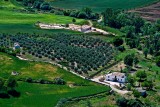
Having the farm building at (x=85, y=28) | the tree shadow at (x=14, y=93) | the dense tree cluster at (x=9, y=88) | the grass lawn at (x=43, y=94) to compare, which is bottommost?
the grass lawn at (x=43, y=94)

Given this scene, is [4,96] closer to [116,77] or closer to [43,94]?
[43,94]

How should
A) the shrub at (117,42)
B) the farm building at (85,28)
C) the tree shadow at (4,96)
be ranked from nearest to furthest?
1. the tree shadow at (4,96)
2. the shrub at (117,42)
3. the farm building at (85,28)

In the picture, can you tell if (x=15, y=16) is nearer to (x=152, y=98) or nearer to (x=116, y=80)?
(x=116, y=80)

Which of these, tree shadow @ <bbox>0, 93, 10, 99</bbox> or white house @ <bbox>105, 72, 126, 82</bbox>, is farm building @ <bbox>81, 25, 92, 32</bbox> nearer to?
white house @ <bbox>105, 72, 126, 82</bbox>

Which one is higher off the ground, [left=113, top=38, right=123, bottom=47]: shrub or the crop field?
[left=113, top=38, right=123, bottom=47]: shrub

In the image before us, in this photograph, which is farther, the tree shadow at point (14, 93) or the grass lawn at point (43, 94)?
the tree shadow at point (14, 93)

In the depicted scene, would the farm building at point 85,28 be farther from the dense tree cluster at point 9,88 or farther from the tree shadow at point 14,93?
the tree shadow at point 14,93

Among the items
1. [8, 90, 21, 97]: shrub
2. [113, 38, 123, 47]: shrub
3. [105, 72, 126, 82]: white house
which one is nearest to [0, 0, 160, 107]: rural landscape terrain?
[105, 72, 126, 82]: white house

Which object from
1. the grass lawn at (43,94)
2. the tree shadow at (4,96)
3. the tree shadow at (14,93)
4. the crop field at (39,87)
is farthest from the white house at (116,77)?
the tree shadow at (4,96)

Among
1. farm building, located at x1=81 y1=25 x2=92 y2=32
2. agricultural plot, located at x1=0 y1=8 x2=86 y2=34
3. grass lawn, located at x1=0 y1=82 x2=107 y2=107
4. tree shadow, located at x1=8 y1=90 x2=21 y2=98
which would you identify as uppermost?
agricultural plot, located at x1=0 y1=8 x2=86 y2=34
